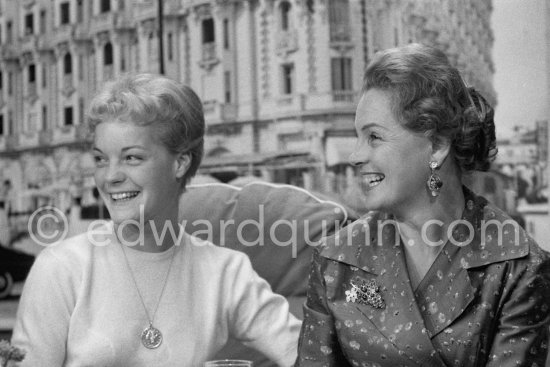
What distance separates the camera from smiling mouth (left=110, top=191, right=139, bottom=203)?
1289mm

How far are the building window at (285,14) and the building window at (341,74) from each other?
0.99 feet

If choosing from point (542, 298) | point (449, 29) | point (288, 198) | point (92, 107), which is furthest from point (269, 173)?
point (542, 298)

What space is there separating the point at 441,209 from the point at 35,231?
2822 millimetres

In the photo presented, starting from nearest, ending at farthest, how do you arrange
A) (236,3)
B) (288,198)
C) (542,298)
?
1. (542,298)
2. (288,198)
3. (236,3)

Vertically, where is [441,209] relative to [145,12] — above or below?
below

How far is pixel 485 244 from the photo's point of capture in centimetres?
115

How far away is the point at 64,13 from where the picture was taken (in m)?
3.85

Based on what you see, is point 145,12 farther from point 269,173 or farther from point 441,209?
point 441,209

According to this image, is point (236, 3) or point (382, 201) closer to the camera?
point (382, 201)

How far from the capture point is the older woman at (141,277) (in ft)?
4.11

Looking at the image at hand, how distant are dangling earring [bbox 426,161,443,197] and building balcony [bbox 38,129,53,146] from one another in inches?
118

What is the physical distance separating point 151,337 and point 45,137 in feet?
9.14

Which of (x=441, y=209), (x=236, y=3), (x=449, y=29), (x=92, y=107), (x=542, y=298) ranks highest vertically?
(x=236, y=3)

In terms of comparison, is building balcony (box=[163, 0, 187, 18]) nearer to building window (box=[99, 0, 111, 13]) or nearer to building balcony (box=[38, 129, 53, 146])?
building window (box=[99, 0, 111, 13])
